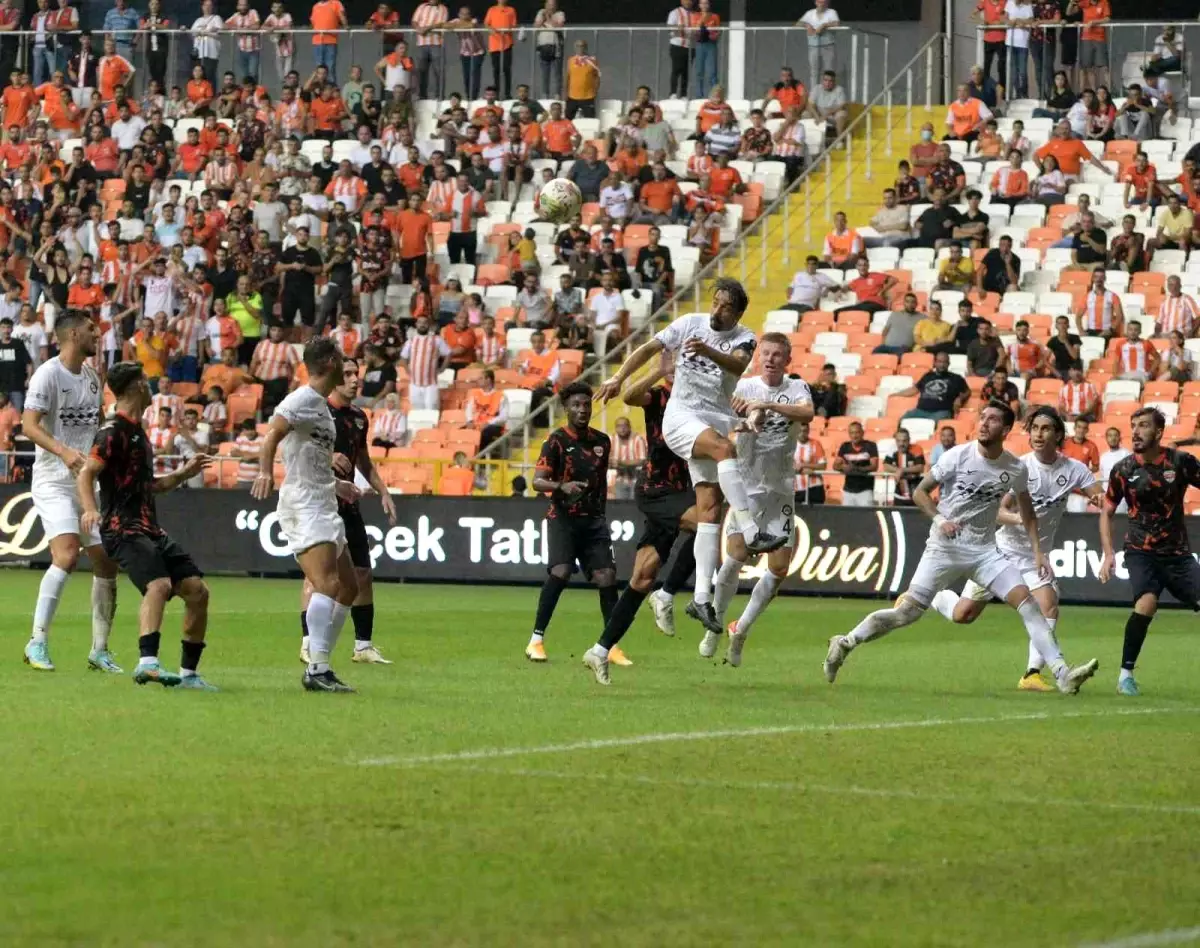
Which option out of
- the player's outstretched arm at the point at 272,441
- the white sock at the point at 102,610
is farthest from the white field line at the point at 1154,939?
the white sock at the point at 102,610

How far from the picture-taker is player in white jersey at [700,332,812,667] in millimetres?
14141

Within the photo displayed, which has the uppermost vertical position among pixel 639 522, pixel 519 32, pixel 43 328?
pixel 519 32

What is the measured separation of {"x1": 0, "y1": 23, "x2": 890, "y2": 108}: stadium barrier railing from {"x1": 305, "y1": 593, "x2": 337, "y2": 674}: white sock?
77.5ft

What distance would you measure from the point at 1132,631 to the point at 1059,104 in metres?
19.8

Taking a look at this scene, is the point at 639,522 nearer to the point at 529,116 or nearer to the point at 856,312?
the point at 856,312

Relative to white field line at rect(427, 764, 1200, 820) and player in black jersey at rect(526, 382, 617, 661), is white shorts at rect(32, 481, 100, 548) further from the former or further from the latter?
white field line at rect(427, 764, 1200, 820)

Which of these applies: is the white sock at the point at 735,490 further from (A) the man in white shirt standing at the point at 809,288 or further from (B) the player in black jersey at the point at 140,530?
(A) the man in white shirt standing at the point at 809,288

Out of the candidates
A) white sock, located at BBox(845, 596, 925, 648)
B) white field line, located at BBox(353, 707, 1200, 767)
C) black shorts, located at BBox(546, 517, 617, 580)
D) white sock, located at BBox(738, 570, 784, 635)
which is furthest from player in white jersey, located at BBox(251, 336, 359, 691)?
black shorts, located at BBox(546, 517, 617, 580)

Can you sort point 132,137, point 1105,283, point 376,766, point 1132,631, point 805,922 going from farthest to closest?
point 132,137, point 1105,283, point 1132,631, point 376,766, point 805,922

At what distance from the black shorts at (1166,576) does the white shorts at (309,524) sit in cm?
530

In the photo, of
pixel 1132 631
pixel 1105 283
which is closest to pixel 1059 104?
pixel 1105 283

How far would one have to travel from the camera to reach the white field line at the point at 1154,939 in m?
6.28

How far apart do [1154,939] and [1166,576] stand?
8.20 m

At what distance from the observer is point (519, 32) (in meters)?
36.8
